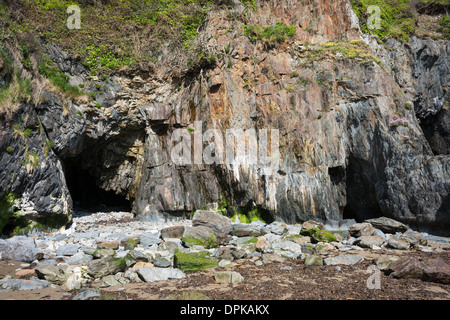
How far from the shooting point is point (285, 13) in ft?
59.8

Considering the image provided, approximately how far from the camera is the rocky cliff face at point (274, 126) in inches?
471

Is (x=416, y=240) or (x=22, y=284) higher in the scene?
(x=22, y=284)

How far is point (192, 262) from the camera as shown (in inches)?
283

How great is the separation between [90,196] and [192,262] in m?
16.4

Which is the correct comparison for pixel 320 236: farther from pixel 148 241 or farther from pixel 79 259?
pixel 79 259

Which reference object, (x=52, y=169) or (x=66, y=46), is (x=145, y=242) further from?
(x=66, y=46)

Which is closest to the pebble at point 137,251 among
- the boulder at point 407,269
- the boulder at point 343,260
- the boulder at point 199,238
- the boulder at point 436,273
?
the boulder at point 343,260

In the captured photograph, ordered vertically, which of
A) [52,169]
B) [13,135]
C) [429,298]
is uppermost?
[13,135]

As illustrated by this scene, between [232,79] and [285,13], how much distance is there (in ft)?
22.0

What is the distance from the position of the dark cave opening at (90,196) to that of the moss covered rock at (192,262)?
531 inches

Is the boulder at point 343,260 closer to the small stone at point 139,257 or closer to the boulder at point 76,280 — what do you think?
the small stone at point 139,257

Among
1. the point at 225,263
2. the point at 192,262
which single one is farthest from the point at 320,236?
the point at 192,262

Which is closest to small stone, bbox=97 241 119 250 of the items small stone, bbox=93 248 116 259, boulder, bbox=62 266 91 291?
small stone, bbox=93 248 116 259
